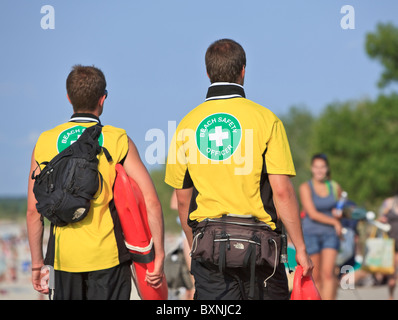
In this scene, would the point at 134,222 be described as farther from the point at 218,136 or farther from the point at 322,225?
the point at 322,225

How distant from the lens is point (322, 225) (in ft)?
28.2

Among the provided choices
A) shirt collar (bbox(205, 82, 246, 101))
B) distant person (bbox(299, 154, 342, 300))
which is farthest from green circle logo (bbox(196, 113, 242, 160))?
distant person (bbox(299, 154, 342, 300))

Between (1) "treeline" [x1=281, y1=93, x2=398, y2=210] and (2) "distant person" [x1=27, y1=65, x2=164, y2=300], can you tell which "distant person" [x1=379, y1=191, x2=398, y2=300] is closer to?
(2) "distant person" [x1=27, y1=65, x2=164, y2=300]

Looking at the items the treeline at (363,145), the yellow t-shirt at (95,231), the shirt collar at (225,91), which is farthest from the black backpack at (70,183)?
the treeline at (363,145)

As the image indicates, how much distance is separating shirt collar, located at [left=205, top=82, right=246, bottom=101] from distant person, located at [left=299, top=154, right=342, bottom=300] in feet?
14.8

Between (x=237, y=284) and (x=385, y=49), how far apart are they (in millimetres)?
36975

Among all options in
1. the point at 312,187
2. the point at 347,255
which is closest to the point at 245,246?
the point at 312,187

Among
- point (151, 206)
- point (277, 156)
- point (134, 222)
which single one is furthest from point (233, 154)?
point (134, 222)

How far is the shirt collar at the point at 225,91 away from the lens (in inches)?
169

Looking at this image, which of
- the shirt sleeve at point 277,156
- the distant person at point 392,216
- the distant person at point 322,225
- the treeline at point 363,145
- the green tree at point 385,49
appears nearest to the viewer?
the shirt sleeve at point 277,156

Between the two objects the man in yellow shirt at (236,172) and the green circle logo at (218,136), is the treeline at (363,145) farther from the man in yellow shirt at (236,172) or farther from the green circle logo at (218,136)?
the green circle logo at (218,136)

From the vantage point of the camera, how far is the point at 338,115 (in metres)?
50.3

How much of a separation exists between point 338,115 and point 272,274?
4752 cm

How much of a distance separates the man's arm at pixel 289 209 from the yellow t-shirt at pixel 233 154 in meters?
0.06
